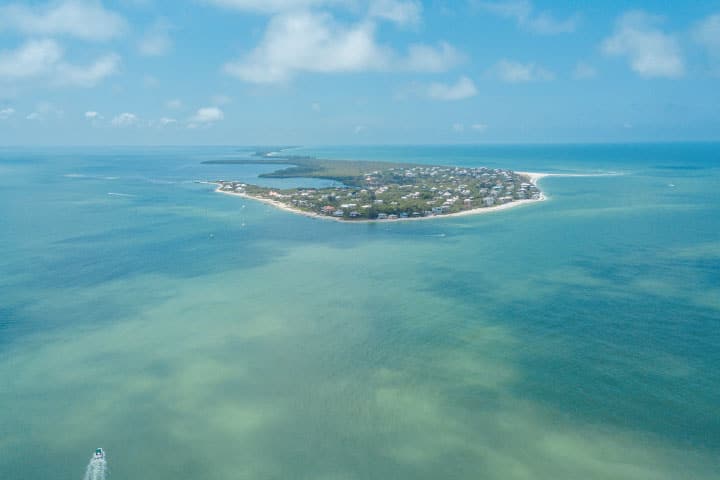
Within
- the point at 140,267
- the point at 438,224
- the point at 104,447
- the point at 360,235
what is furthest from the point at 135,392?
the point at 438,224

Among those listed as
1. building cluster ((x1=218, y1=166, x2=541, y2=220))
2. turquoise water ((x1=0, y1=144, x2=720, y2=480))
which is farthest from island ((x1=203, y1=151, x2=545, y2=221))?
turquoise water ((x1=0, y1=144, x2=720, y2=480))

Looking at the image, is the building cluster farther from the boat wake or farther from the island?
the boat wake

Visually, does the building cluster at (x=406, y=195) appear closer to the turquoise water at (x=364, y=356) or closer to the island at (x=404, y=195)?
the island at (x=404, y=195)

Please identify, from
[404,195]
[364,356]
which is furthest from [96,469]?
[404,195]

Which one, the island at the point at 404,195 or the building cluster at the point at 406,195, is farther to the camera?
the building cluster at the point at 406,195

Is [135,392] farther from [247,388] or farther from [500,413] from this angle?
[500,413]

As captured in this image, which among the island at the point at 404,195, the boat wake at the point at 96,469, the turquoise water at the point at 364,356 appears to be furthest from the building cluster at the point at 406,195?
the boat wake at the point at 96,469
